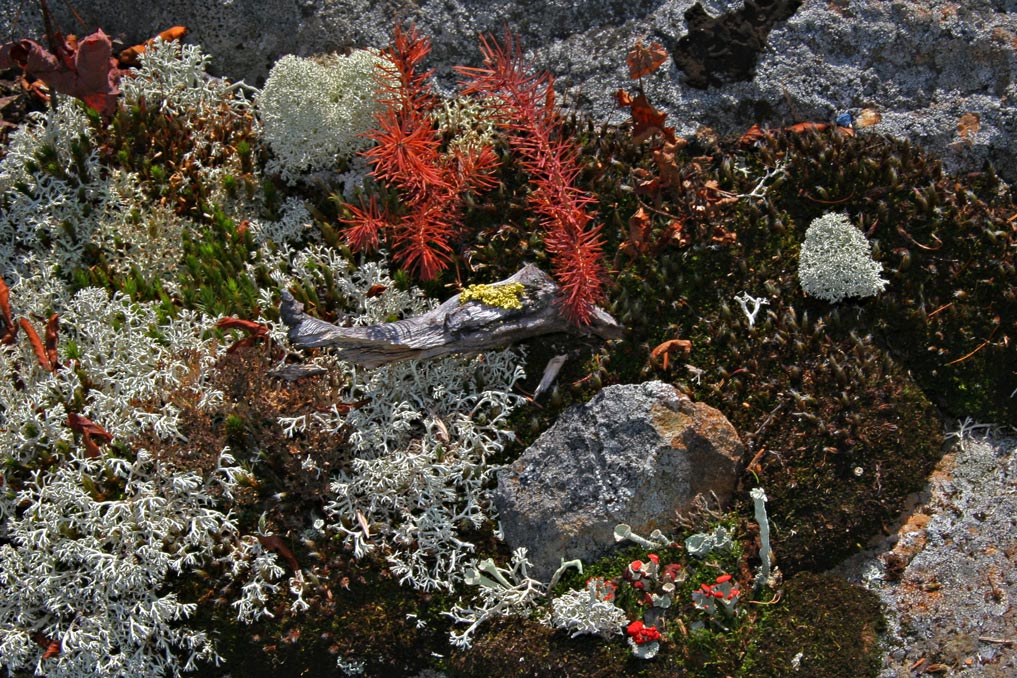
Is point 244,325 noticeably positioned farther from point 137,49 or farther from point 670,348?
point 137,49

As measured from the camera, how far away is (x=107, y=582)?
183 inches

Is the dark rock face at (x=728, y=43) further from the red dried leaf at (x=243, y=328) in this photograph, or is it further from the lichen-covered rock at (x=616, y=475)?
the red dried leaf at (x=243, y=328)

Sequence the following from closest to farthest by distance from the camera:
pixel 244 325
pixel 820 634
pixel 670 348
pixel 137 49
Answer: pixel 820 634 < pixel 670 348 < pixel 244 325 < pixel 137 49

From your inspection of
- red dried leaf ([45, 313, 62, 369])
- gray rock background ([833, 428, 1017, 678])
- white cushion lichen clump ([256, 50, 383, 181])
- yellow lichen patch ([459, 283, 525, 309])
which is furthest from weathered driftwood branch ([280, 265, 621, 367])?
gray rock background ([833, 428, 1017, 678])

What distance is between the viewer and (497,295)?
4.86m

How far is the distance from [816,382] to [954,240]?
3.93 feet

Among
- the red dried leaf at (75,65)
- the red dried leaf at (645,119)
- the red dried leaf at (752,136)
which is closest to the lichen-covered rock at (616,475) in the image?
the red dried leaf at (645,119)

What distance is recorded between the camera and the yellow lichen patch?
484 cm

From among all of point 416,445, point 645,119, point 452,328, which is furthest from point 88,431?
point 645,119

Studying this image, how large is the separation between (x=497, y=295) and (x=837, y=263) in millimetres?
→ 1876

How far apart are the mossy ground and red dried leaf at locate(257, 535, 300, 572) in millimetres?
79

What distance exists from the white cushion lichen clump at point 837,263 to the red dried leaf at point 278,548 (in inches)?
125

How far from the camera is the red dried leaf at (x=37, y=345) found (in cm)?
531

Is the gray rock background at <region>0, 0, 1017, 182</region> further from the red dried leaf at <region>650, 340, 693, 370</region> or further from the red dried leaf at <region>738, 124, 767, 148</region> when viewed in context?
the red dried leaf at <region>650, 340, 693, 370</region>
